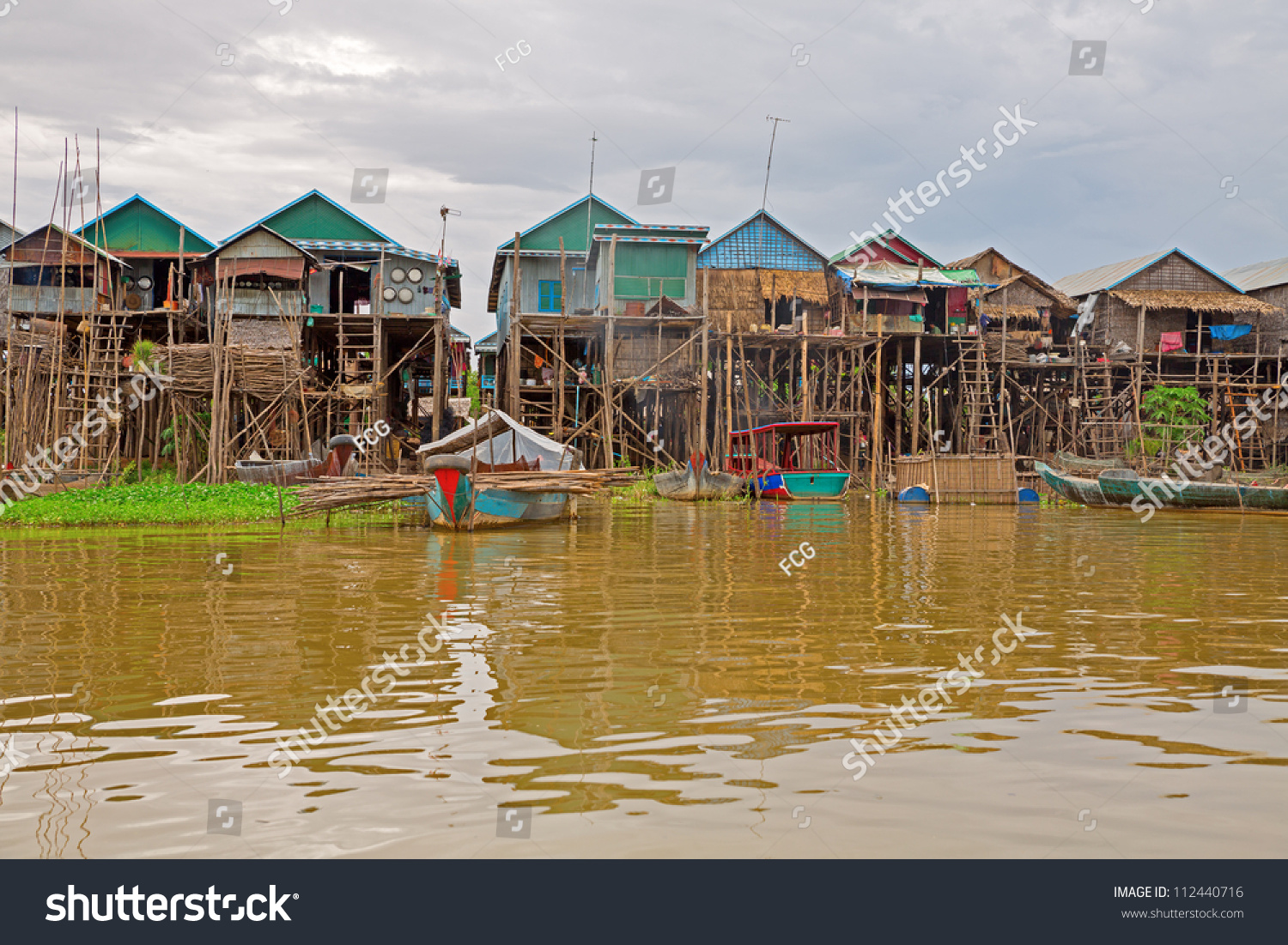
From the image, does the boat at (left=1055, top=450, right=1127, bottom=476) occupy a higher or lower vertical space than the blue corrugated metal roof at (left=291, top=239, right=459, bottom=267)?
lower

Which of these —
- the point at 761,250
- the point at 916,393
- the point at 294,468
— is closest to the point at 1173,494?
the point at 916,393

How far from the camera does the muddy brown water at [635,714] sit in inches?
139

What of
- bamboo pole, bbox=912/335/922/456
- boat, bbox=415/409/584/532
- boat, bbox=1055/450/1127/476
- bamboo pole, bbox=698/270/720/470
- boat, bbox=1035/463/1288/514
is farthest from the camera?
bamboo pole, bbox=912/335/922/456

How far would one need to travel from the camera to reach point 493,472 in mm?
17406

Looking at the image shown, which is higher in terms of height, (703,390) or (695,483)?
(703,390)

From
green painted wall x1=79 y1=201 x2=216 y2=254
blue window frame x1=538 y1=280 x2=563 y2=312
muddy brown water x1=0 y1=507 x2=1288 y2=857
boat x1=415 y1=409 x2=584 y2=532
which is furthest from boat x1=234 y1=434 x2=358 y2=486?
muddy brown water x1=0 y1=507 x2=1288 y2=857

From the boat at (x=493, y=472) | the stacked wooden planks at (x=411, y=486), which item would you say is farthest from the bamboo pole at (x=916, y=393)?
the stacked wooden planks at (x=411, y=486)

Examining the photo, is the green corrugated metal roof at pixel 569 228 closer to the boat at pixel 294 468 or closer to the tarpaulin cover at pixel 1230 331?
the boat at pixel 294 468

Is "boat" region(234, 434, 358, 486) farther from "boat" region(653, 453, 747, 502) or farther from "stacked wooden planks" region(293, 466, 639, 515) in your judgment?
"boat" region(653, 453, 747, 502)

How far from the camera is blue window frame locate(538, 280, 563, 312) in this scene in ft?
106

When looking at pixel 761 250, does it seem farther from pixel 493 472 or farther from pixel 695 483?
pixel 493 472

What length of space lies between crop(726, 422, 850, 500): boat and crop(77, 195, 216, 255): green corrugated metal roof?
17370 millimetres

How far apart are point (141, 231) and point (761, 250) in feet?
62.2
